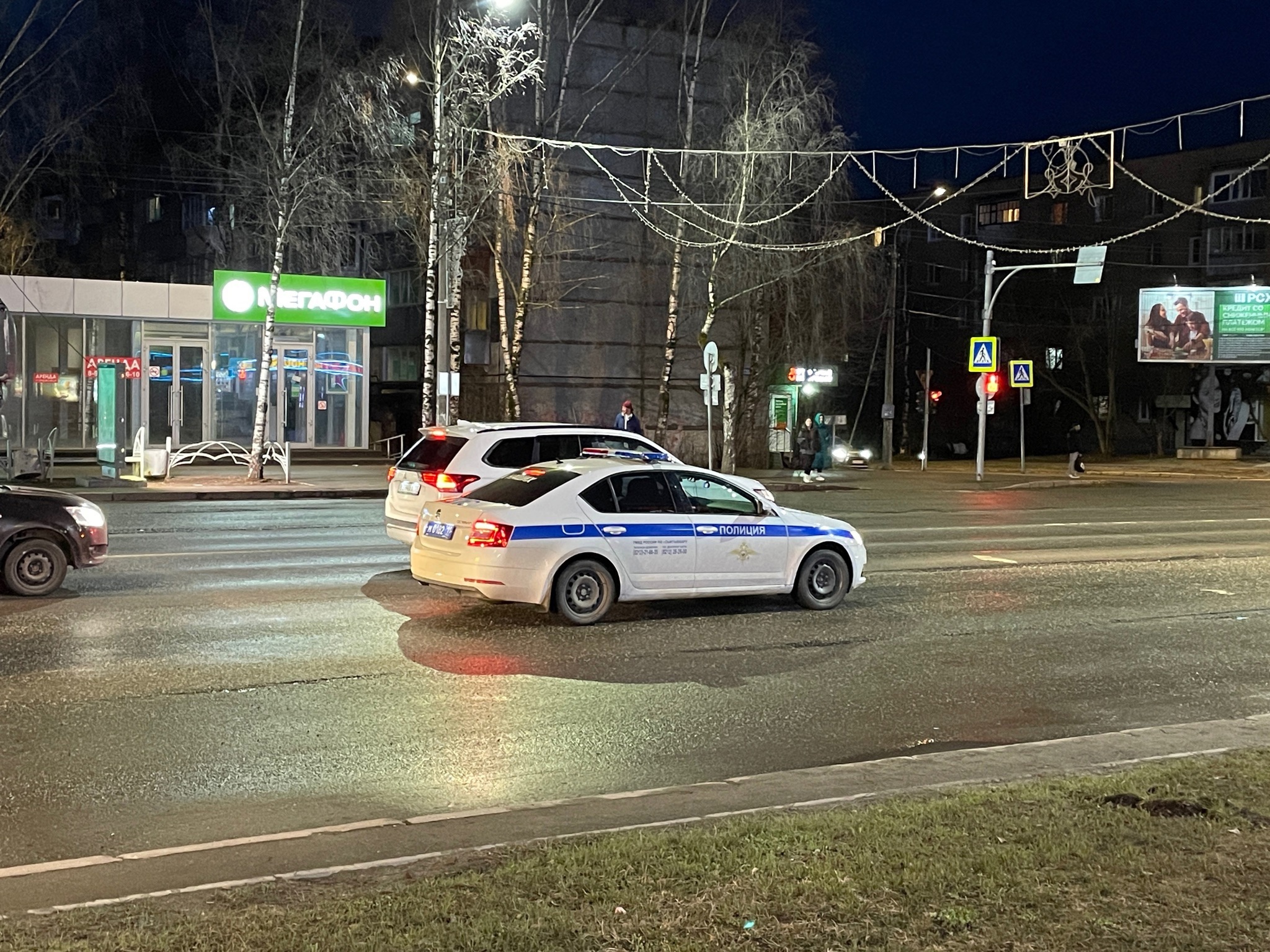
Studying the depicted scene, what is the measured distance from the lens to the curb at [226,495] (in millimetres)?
24312

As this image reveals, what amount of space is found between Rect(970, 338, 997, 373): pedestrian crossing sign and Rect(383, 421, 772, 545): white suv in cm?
2405

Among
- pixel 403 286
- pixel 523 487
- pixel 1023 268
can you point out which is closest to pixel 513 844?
pixel 523 487

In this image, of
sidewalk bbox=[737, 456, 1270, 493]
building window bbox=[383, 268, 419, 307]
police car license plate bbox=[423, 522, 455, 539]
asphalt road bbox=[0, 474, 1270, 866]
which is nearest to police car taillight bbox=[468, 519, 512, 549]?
police car license plate bbox=[423, 522, 455, 539]

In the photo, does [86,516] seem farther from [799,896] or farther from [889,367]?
[889,367]

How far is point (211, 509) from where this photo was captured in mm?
22828

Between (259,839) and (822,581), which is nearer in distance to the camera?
(259,839)

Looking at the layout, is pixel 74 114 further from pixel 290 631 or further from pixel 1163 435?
pixel 1163 435

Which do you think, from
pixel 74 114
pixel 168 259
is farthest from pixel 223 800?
pixel 168 259

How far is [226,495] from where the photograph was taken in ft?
84.1

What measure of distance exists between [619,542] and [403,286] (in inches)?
1530

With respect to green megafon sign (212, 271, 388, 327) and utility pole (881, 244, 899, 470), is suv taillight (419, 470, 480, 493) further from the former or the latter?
utility pole (881, 244, 899, 470)

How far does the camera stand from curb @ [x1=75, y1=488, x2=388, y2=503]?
2431 centimetres

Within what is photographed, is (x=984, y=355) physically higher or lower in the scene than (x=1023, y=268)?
lower

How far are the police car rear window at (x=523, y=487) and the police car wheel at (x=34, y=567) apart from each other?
393 cm
